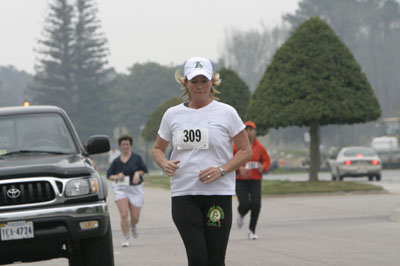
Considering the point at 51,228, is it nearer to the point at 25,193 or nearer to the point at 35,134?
the point at 25,193

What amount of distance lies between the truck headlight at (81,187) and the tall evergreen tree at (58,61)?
327 ft

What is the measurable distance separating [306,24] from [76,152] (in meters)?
20.8

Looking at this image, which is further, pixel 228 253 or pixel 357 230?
pixel 357 230

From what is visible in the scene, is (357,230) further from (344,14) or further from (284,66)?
(344,14)

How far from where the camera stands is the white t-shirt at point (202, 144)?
5898 mm

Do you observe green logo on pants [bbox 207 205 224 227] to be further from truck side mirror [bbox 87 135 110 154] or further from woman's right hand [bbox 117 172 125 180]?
woman's right hand [bbox 117 172 125 180]

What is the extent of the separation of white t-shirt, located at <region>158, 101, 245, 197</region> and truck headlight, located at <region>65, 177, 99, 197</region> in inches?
72.0

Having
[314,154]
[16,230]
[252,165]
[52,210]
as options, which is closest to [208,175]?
[52,210]

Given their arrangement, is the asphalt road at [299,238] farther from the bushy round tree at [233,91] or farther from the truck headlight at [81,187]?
the bushy round tree at [233,91]

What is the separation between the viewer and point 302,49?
2800 centimetres

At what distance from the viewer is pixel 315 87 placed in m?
27.7

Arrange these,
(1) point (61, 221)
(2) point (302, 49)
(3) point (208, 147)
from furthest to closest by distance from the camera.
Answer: (2) point (302, 49)
(1) point (61, 221)
(3) point (208, 147)

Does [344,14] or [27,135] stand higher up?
[344,14]

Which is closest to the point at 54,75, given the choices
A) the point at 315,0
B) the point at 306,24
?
the point at 315,0
